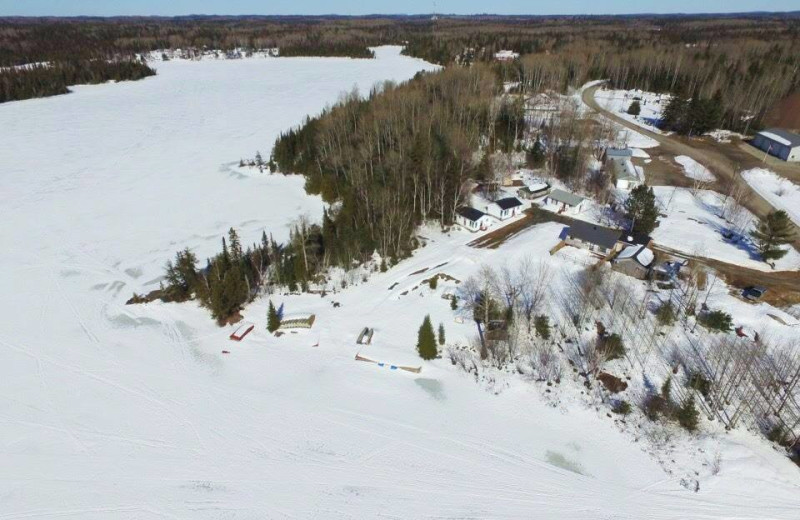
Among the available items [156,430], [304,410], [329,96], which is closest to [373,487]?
[304,410]

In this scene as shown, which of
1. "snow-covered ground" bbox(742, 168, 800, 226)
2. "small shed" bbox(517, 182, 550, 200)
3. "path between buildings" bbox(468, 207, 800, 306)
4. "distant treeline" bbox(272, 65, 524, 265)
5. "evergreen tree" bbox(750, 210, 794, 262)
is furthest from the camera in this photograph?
"small shed" bbox(517, 182, 550, 200)

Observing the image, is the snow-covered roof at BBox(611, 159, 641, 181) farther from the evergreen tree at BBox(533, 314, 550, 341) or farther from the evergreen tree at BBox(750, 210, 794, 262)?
the evergreen tree at BBox(533, 314, 550, 341)

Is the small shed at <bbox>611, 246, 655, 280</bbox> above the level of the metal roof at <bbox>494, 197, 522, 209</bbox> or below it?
below

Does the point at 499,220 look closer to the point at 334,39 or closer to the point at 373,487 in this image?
the point at 373,487

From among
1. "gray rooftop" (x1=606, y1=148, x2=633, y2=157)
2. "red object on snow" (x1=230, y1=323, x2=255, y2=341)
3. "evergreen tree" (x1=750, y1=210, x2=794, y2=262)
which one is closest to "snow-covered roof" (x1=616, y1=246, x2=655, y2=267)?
"evergreen tree" (x1=750, y1=210, x2=794, y2=262)

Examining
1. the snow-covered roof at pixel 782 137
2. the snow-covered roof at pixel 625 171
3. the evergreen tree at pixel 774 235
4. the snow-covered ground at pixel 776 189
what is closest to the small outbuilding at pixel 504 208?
the snow-covered roof at pixel 625 171

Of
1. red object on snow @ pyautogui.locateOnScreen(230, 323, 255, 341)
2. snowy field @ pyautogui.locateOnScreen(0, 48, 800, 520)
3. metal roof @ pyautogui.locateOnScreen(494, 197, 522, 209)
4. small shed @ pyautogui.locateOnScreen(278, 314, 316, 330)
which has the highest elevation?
metal roof @ pyautogui.locateOnScreen(494, 197, 522, 209)
